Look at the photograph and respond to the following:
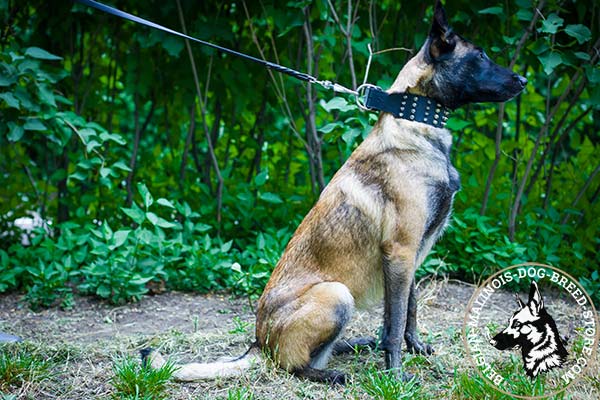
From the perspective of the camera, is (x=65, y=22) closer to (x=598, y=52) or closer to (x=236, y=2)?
(x=236, y=2)

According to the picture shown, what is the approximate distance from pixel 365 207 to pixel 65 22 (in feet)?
12.2

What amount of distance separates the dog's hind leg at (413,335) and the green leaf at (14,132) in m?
2.91

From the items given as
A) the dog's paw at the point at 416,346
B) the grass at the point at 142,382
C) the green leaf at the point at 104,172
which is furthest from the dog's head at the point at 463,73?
the green leaf at the point at 104,172

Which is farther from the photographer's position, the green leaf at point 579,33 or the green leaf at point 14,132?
the green leaf at point 14,132

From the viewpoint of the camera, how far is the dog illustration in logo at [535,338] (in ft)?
10.7

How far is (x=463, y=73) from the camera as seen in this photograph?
3369 mm

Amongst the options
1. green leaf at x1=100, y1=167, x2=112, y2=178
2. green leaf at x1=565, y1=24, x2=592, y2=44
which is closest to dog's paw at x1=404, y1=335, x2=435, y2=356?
green leaf at x1=565, y1=24, x2=592, y2=44

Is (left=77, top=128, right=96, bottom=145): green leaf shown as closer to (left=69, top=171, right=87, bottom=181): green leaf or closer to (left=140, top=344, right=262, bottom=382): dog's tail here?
(left=69, top=171, right=87, bottom=181): green leaf

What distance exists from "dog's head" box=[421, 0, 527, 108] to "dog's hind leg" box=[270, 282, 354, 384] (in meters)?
1.07

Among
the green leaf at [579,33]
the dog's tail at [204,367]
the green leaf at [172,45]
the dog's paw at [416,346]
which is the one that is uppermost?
the green leaf at [579,33]

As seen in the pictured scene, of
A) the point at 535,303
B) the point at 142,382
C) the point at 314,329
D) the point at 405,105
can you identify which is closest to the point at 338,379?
the point at 314,329

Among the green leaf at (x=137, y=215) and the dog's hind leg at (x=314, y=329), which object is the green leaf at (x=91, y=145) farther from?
the dog's hind leg at (x=314, y=329)

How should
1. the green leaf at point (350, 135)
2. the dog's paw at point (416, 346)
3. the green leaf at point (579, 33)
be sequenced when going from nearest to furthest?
the dog's paw at point (416, 346) → the green leaf at point (579, 33) → the green leaf at point (350, 135)

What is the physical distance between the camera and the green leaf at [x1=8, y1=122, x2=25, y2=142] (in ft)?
15.9
